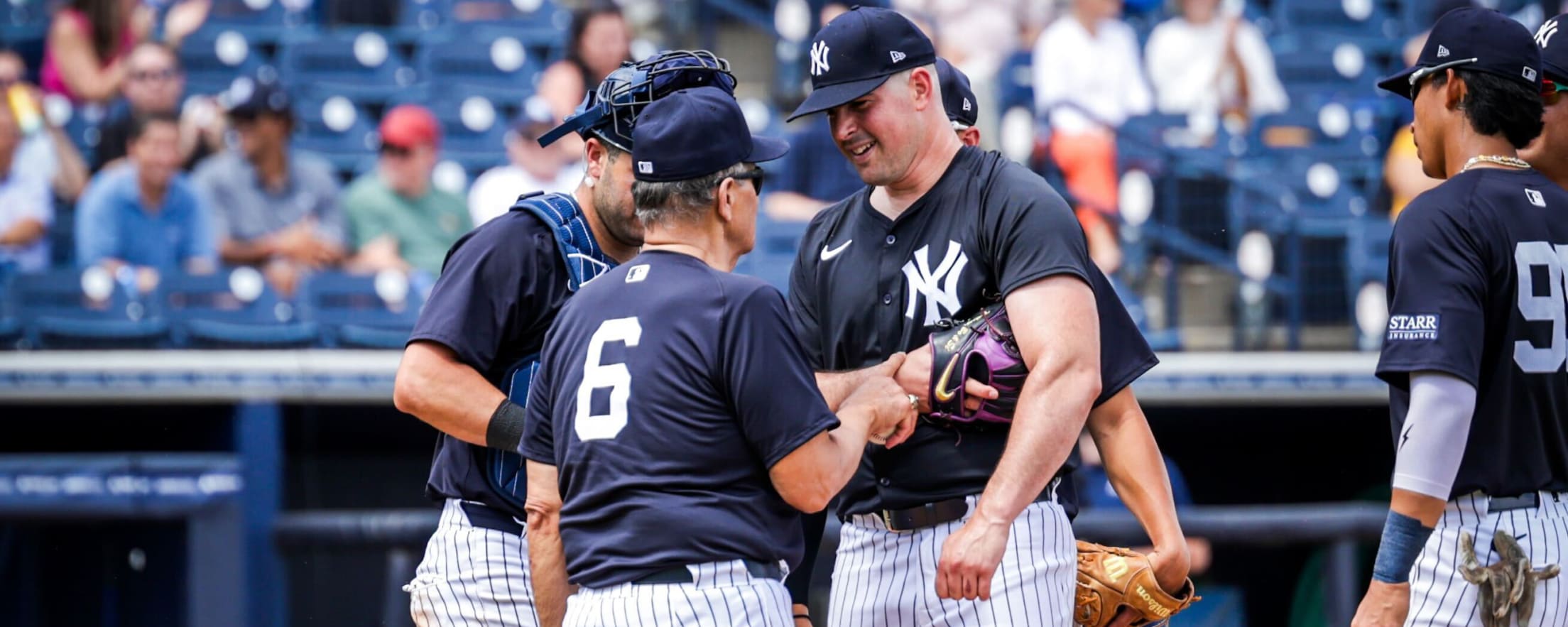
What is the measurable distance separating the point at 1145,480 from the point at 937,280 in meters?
0.57

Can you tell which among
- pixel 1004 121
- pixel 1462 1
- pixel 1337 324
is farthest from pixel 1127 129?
pixel 1462 1

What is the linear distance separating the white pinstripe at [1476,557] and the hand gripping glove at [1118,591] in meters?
0.44

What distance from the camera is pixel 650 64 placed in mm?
3025

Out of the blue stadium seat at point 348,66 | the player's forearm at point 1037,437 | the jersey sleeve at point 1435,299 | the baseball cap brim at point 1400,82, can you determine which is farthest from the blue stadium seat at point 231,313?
the jersey sleeve at point 1435,299

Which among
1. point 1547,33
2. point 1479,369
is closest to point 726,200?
point 1479,369

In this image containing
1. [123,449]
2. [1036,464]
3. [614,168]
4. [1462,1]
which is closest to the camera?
A: [1036,464]

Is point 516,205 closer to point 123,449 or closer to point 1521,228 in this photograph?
point 1521,228

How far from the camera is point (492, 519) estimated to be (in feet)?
10.0

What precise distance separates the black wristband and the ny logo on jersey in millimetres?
742

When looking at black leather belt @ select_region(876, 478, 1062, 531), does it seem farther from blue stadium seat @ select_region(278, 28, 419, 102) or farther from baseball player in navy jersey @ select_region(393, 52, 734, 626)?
blue stadium seat @ select_region(278, 28, 419, 102)

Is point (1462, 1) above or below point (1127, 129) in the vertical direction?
above

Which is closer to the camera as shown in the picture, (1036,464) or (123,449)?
(1036,464)

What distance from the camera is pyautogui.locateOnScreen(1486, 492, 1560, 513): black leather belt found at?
9.64 ft

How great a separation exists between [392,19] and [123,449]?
9.36 feet
